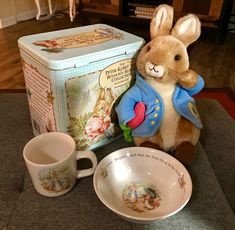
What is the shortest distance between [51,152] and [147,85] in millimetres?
201

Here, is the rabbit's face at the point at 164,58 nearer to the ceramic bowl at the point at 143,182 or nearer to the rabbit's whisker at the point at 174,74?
the rabbit's whisker at the point at 174,74

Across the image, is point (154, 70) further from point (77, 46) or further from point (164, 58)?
point (77, 46)

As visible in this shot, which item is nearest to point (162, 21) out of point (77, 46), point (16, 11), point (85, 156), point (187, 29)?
point (187, 29)

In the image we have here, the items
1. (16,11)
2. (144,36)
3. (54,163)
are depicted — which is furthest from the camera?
(16,11)

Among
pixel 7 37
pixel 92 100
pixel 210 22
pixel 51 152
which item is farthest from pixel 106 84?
pixel 7 37

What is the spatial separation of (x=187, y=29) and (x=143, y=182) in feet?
0.87

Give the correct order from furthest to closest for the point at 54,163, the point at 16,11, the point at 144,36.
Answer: the point at 16,11, the point at 144,36, the point at 54,163

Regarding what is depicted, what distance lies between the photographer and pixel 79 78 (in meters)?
0.44

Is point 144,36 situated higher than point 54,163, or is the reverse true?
point 54,163

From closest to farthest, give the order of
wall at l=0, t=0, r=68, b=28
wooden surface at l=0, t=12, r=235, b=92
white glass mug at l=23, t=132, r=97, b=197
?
white glass mug at l=23, t=132, r=97, b=197, wooden surface at l=0, t=12, r=235, b=92, wall at l=0, t=0, r=68, b=28

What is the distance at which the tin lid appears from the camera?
1.37ft

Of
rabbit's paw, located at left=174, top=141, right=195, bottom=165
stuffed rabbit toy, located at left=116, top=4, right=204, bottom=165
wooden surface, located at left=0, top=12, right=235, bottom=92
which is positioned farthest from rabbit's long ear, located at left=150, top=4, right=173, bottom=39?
wooden surface, located at left=0, top=12, right=235, bottom=92

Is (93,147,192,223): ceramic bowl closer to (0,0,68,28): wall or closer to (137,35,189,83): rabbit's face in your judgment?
(137,35,189,83): rabbit's face

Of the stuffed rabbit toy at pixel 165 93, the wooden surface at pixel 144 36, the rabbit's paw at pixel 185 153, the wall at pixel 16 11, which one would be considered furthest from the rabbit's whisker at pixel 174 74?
the wall at pixel 16 11
